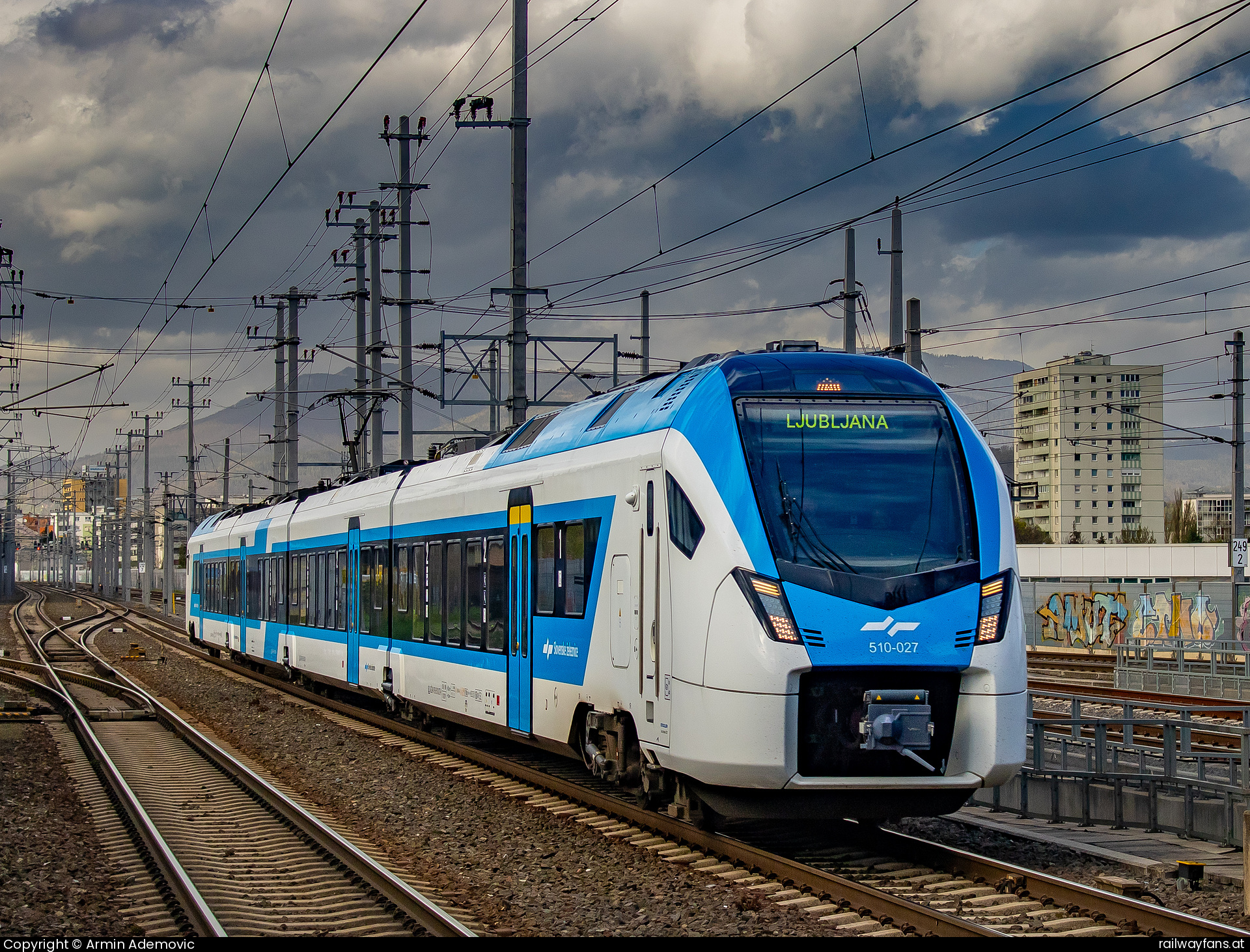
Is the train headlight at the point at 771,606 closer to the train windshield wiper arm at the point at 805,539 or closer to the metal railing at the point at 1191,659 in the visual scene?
the train windshield wiper arm at the point at 805,539

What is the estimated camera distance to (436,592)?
17047 millimetres

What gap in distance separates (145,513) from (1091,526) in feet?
457

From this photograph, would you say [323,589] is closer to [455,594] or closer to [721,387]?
[455,594]

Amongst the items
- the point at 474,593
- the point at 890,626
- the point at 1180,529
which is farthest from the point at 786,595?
the point at 1180,529

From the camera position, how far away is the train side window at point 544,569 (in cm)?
1311

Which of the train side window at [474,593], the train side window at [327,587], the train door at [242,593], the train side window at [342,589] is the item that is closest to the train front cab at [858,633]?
the train side window at [474,593]

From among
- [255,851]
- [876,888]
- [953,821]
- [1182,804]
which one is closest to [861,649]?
[876,888]

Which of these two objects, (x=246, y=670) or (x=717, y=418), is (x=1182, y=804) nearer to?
(x=717, y=418)

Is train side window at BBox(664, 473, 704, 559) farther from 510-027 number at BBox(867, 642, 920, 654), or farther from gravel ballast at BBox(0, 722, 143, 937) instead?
gravel ballast at BBox(0, 722, 143, 937)

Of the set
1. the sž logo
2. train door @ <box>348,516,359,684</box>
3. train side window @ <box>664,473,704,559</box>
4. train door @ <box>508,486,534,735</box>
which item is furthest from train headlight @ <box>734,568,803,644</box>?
train door @ <box>348,516,359,684</box>

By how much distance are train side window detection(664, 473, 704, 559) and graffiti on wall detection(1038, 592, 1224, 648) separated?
22.6 m

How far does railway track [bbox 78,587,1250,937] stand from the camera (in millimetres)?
7977

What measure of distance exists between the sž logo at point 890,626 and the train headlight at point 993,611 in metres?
0.54

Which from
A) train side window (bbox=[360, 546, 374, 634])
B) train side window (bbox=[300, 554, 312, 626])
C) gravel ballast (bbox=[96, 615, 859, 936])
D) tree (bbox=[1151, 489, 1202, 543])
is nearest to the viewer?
gravel ballast (bbox=[96, 615, 859, 936])
